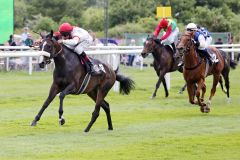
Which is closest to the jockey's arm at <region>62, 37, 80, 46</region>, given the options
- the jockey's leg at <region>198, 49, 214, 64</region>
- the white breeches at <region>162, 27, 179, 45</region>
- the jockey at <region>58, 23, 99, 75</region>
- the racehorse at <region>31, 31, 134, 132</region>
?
the jockey at <region>58, 23, 99, 75</region>

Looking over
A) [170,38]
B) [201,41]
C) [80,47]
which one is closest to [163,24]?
[170,38]

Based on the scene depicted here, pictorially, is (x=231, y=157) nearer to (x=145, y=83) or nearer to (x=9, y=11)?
(x=145, y=83)

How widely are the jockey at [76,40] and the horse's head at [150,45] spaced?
23.0 ft

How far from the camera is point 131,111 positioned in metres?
16.9

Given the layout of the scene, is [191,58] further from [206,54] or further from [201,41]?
[206,54]

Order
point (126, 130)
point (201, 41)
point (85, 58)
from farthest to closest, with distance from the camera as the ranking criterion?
point (201, 41), point (85, 58), point (126, 130)

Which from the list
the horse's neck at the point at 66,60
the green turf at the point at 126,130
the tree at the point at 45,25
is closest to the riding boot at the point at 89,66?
the horse's neck at the point at 66,60

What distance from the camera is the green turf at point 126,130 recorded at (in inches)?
422

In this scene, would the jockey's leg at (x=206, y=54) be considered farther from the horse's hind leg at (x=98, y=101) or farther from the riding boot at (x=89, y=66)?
the horse's hind leg at (x=98, y=101)

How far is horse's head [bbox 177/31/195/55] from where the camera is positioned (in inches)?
630

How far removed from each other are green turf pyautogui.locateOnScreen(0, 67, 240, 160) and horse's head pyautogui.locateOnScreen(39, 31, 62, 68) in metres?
1.16

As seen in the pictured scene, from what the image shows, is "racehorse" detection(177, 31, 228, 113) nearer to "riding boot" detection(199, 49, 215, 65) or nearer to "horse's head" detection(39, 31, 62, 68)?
"riding boot" detection(199, 49, 215, 65)

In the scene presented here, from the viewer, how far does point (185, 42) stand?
16.1 m

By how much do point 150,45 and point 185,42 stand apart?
5.19 m
